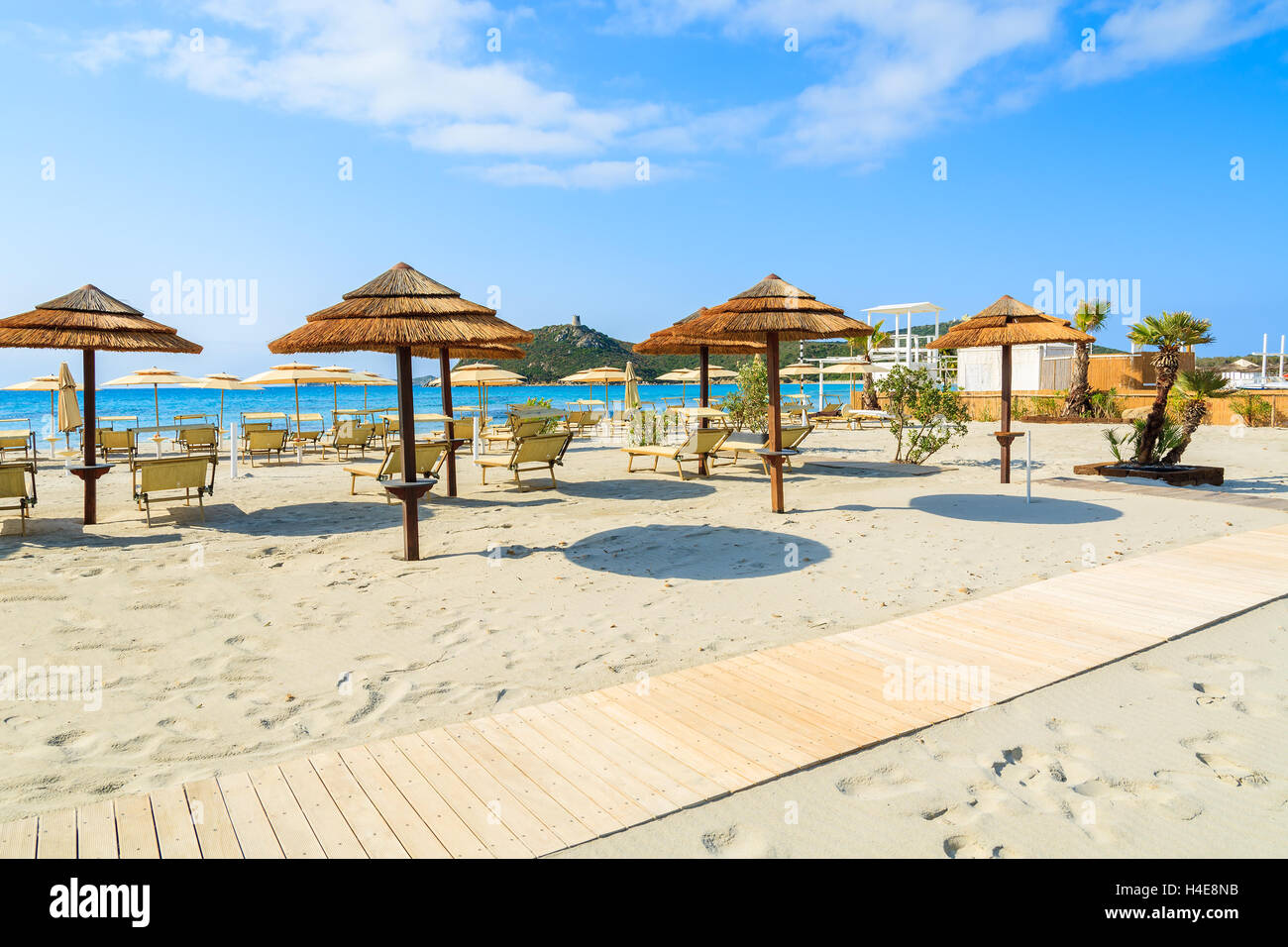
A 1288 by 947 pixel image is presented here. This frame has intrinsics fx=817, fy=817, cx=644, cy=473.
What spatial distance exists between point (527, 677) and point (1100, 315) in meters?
26.8

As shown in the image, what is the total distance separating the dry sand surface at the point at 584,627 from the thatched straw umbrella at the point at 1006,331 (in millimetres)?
1075

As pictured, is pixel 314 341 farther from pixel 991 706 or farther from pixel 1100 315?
pixel 1100 315

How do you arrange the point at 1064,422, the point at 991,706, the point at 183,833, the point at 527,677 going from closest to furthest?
the point at 183,833
the point at 991,706
the point at 527,677
the point at 1064,422

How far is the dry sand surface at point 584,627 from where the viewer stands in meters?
2.92

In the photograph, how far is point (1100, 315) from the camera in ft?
83.9

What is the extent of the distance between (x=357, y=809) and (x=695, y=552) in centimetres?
436

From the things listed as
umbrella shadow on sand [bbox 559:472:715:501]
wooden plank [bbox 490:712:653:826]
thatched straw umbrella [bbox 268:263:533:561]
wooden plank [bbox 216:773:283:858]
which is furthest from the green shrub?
wooden plank [bbox 216:773:283:858]

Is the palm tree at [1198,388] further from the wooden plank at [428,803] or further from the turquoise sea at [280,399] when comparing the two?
the turquoise sea at [280,399]

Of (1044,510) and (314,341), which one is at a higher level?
(314,341)

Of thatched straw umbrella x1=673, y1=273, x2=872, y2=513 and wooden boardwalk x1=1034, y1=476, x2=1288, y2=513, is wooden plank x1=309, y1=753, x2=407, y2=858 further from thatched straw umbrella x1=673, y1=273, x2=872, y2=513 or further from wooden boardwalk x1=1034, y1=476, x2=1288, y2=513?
wooden boardwalk x1=1034, y1=476, x2=1288, y2=513

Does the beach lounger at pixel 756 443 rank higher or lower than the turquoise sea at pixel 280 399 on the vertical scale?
lower

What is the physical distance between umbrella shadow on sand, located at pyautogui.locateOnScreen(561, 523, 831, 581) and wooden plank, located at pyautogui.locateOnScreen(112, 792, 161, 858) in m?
Answer: 3.72

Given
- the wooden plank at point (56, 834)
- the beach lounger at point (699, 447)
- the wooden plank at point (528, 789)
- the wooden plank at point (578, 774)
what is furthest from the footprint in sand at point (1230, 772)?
the beach lounger at point (699, 447)
